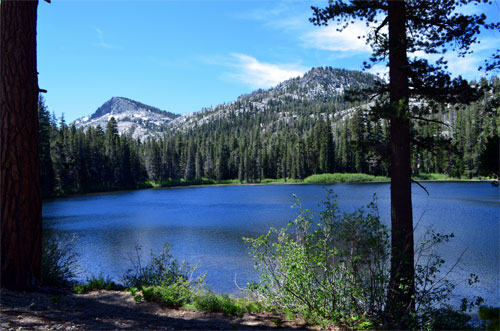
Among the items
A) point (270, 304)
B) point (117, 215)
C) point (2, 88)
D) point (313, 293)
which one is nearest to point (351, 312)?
point (313, 293)

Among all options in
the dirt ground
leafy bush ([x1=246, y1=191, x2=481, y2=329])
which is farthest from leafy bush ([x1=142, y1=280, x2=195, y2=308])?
leafy bush ([x1=246, y1=191, x2=481, y2=329])

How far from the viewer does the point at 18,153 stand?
5.10 m

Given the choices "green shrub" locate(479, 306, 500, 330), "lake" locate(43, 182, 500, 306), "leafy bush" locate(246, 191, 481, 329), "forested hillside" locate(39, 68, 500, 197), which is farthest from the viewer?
"forested hillside" locate(39, 68, 500, 197)

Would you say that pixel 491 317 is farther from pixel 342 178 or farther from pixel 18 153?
pixel 342 178

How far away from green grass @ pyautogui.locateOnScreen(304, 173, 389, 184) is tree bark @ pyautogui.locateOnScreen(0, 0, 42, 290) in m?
76.4

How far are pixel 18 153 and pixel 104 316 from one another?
106 inches

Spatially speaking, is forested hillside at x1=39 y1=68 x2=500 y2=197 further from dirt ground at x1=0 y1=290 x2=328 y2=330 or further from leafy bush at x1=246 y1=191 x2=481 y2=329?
dirt ground at x1=0 y1=290 x2=328 y2=330

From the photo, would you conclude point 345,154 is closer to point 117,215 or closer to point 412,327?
point 117,215

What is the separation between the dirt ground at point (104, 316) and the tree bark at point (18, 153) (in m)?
0.48

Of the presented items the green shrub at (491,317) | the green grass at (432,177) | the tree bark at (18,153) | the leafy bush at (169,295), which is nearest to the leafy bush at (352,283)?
the green shrub at (491,317)

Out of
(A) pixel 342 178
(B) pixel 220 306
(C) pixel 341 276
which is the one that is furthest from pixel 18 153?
(A) pixel 342 178

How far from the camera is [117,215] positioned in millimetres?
31141

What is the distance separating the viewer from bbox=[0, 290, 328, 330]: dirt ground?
405 centimetres

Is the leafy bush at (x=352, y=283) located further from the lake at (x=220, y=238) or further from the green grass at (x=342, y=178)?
the green grass at (x=342, y=178)
